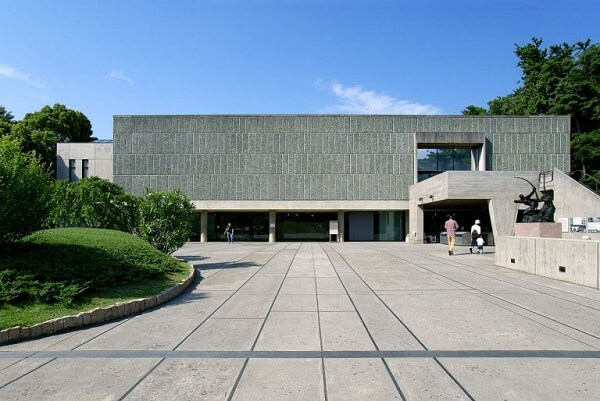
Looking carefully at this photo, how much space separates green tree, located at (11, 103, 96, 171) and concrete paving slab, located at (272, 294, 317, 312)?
144ft

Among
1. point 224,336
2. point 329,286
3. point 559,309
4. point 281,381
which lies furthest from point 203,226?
point 281,381

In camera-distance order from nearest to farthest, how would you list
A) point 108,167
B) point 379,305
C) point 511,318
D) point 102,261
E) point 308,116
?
point 511,318, point 379,305, point 102,261, point 308,116, point 108,167

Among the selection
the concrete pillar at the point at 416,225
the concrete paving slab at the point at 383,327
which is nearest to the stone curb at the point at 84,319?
the concrete paving slab at the point at 383,327

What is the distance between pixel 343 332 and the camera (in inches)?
245

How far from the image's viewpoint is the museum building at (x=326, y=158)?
3712 cm

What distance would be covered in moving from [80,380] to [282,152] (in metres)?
34.8

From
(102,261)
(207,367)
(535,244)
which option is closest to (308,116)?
(535,244)

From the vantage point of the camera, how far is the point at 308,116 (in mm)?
38688

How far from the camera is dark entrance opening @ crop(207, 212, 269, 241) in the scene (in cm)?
4050

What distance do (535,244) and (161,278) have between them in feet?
39.7

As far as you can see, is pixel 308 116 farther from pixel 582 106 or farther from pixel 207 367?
pixel 207 367

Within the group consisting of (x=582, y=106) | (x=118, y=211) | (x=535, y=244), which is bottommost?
(x=535, y=244)

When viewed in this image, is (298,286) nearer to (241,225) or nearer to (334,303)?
(334,303)

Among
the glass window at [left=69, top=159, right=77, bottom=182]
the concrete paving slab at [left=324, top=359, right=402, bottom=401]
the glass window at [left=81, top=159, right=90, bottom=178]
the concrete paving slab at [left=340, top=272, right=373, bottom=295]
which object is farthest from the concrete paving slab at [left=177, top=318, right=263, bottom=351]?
the glass window at [left=69, top=159, right=77, bottom=182]
